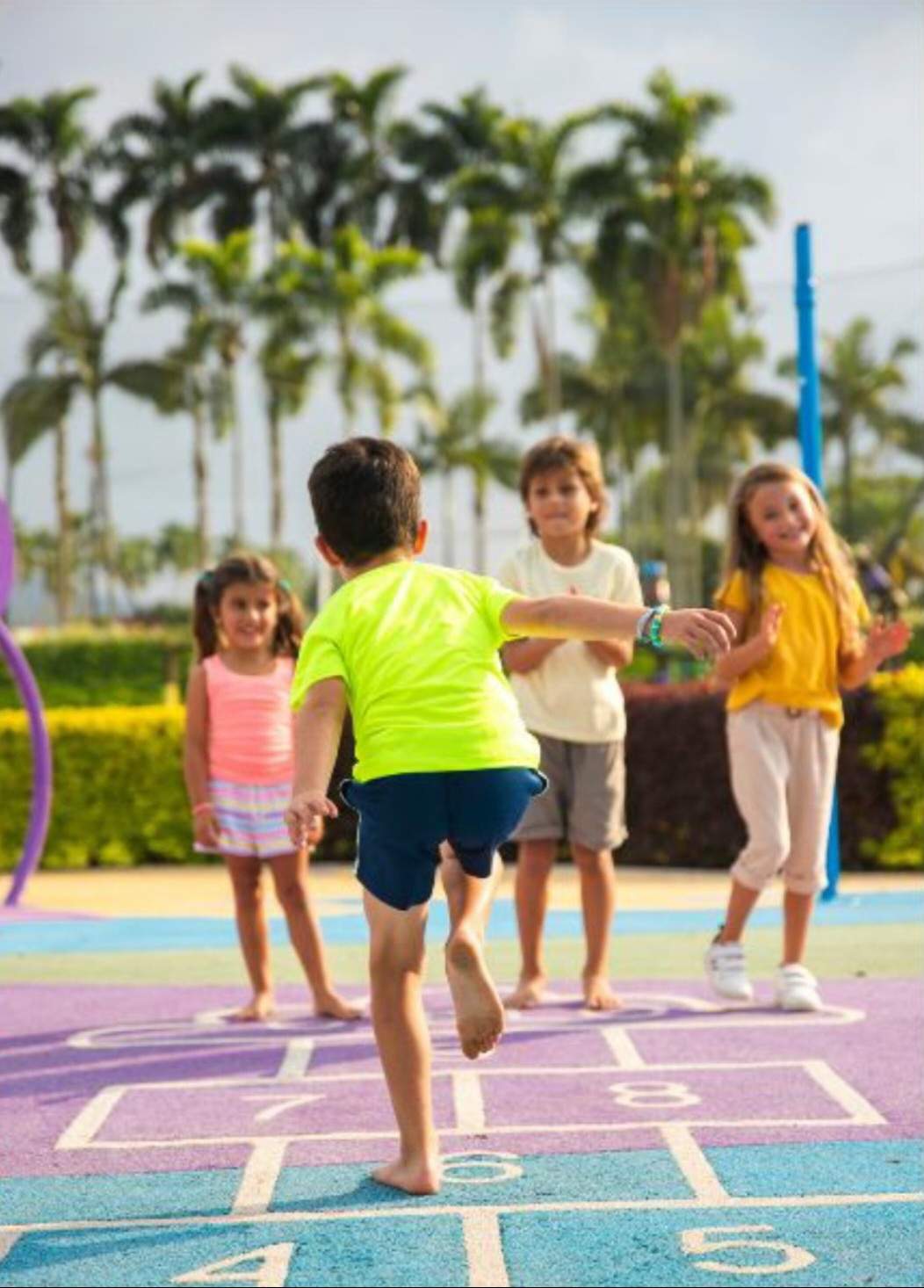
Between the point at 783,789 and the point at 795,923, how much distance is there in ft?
1.38

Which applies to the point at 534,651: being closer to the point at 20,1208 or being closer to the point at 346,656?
the point at 346,656

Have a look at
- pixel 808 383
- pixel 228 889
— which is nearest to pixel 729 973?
pixel 808 383

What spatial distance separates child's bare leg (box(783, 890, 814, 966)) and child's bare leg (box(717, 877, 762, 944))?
11 centimetres

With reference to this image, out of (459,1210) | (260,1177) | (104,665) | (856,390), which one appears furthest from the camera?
(856,390)

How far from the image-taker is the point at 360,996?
6.96 meters

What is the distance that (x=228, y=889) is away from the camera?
38.4 ft

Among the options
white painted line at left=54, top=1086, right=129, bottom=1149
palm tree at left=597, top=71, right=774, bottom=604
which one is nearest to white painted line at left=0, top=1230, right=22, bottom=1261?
white painted line at left=54, top=1086, right=129, bottom=1149

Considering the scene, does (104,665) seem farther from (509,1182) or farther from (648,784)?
(509,1182)

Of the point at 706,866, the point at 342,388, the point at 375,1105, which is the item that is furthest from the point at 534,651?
the point at 342,388

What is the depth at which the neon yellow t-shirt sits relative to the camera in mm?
3943

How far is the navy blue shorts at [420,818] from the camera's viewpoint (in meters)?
3.95

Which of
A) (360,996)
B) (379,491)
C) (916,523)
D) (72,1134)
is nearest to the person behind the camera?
(379,491)

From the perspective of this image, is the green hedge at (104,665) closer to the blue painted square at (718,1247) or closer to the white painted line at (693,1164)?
the white painted line at (693,1164)

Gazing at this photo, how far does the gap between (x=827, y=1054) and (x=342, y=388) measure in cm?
4112
